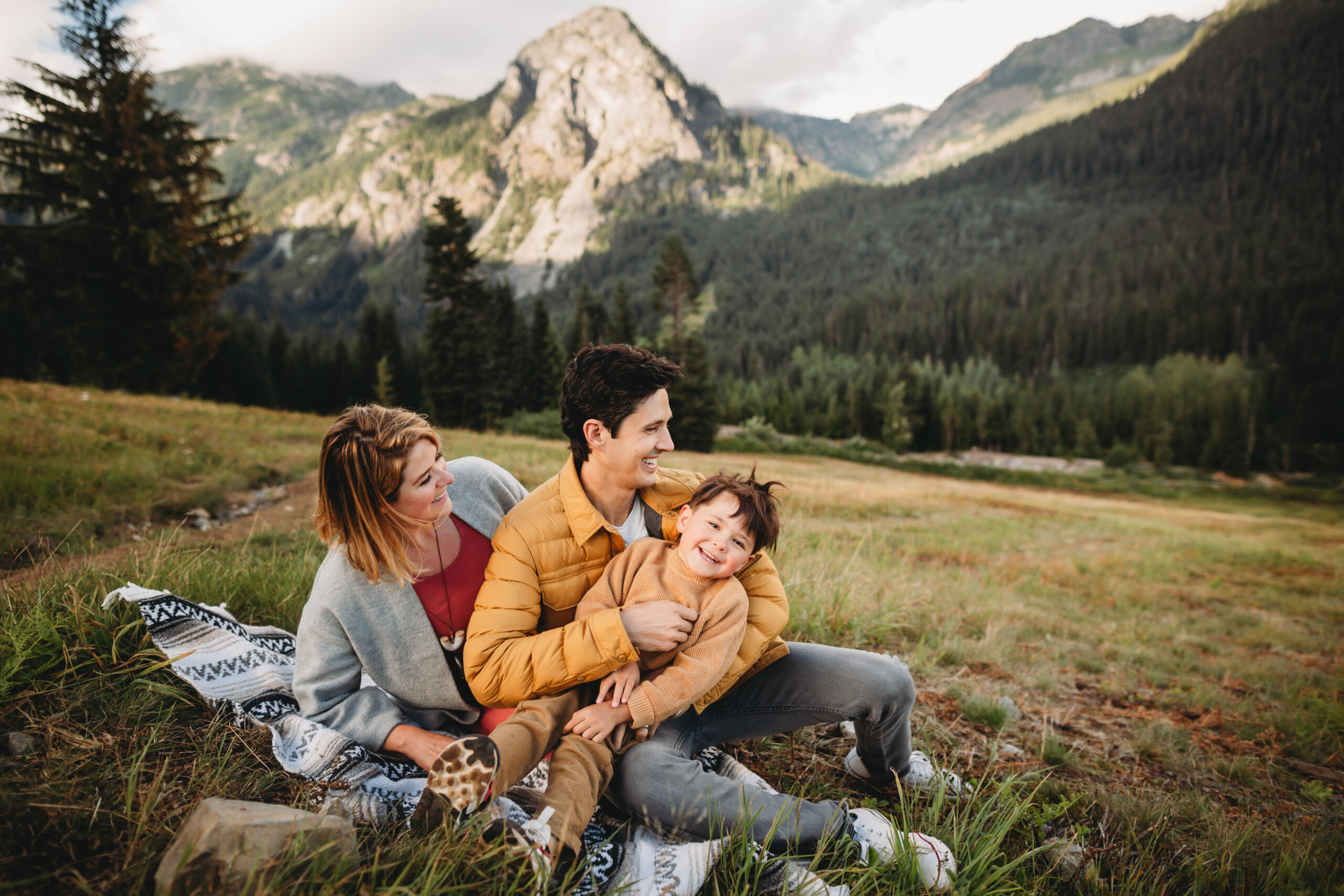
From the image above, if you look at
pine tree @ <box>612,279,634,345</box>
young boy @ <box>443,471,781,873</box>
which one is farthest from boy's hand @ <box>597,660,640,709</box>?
pine tree @ <box>612,279,634,345</box>

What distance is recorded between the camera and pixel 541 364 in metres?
38.4

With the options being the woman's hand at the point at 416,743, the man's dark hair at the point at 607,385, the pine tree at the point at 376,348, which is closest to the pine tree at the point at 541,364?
the pine tree at the point at 376,348

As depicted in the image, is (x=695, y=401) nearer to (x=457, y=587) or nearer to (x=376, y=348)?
(x=376, y=348)

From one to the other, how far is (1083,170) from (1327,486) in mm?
150259

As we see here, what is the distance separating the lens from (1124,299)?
318 feet

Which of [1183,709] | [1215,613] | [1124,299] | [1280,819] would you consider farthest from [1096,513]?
[1124,299]

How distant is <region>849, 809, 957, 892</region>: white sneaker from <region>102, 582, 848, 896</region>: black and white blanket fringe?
0.95 feet

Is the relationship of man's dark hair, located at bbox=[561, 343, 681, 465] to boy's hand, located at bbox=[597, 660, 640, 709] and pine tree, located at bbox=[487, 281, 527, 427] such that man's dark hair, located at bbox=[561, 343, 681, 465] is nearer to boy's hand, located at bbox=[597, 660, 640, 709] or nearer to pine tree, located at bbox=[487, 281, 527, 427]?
boy's hand, located at bbox=[597, 660, 640, 709]

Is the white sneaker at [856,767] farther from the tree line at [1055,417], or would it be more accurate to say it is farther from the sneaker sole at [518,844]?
the tree line at [1055,417]

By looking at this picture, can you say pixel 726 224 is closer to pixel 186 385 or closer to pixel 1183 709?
pixel 186 385

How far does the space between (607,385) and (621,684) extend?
1.25 m

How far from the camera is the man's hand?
6.88 feet

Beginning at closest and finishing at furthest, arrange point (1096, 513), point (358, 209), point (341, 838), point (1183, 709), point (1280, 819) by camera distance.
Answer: point (341, 838) → point (1280, 819) → point (1183, 709) → point (1096, 513) → point (358, 209)

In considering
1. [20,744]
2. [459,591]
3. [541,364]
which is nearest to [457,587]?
[459,591]
